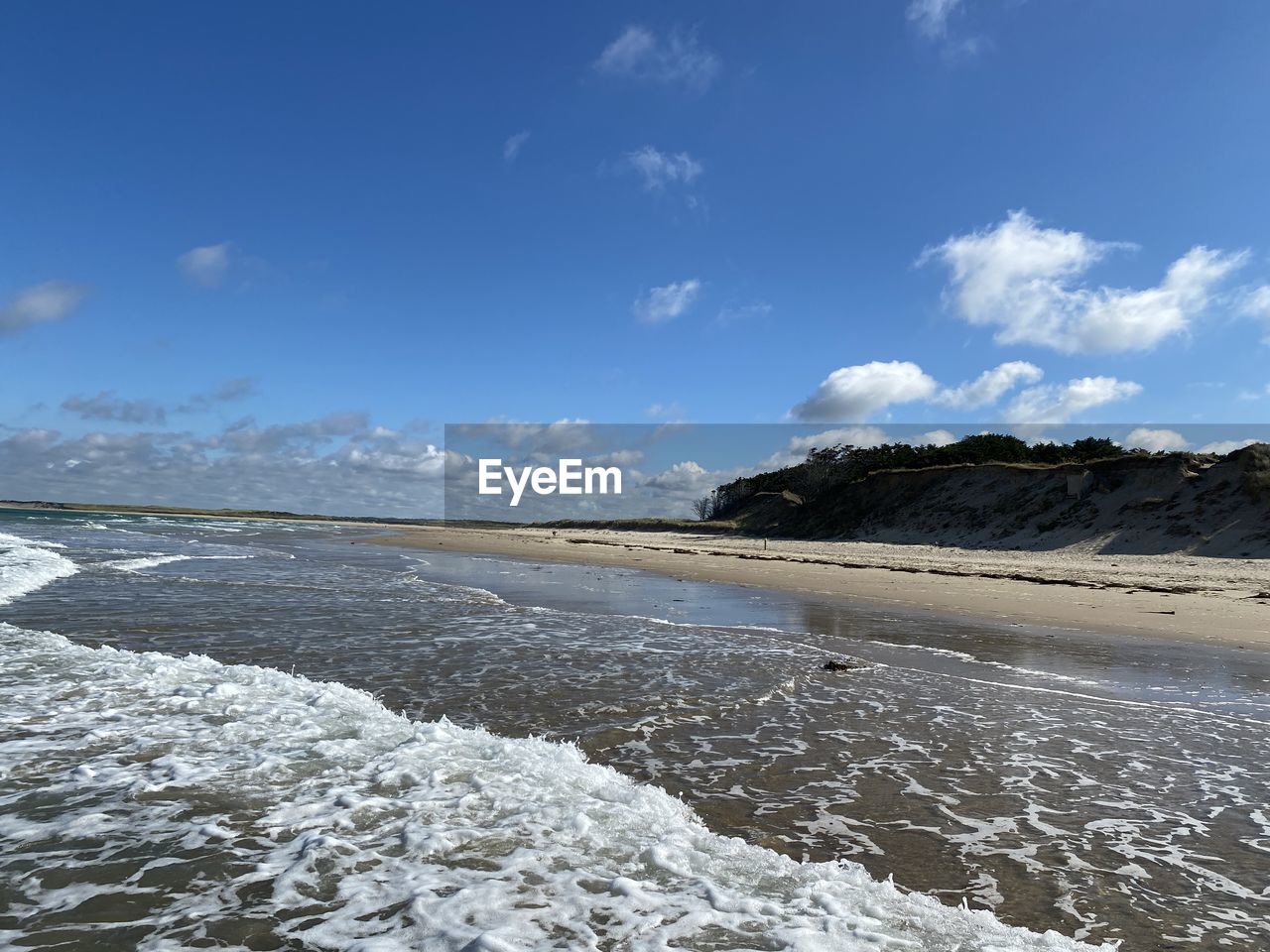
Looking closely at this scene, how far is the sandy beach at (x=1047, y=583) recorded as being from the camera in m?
14.6

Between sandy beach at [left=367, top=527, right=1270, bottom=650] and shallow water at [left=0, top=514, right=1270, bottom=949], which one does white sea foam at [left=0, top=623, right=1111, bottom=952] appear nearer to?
shallow water at [left=0, top=514, right=1270, bottom=949]

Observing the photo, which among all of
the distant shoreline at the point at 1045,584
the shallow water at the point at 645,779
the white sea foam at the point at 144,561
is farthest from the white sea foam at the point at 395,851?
the white sea foam at the point at 144,561

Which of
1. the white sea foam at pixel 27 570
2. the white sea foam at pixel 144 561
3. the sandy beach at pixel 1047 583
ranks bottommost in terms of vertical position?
the sandy beach at pixel 1047 583

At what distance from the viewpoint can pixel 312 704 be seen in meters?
7.30

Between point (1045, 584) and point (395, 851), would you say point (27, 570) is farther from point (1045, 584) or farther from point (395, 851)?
point (1045, 584)

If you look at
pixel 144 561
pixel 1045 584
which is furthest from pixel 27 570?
pixel 1045 584

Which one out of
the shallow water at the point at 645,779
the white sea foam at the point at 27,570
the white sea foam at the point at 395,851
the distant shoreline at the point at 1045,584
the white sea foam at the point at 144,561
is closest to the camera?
the white sea foam at the point at 395,851

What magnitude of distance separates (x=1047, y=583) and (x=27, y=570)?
29.2 metres

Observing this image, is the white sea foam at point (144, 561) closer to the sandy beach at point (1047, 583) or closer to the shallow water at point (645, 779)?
the shallow water at point (645, 779)

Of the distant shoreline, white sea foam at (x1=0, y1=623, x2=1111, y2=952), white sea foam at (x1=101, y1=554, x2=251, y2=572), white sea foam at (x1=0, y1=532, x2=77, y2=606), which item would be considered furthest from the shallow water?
white sea foam at (x1=101, y1=554, x2=251, y2=572)

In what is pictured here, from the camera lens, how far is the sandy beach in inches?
574

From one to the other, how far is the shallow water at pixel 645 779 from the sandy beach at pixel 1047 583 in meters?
3.74

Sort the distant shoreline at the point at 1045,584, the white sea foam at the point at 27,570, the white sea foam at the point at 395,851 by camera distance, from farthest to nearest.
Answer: the white sea foam at the point at 27,570 → the distant shoreline at the point at 1045,584 → the white sea foam at the point at 395,851

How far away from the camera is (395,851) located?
4.20m
